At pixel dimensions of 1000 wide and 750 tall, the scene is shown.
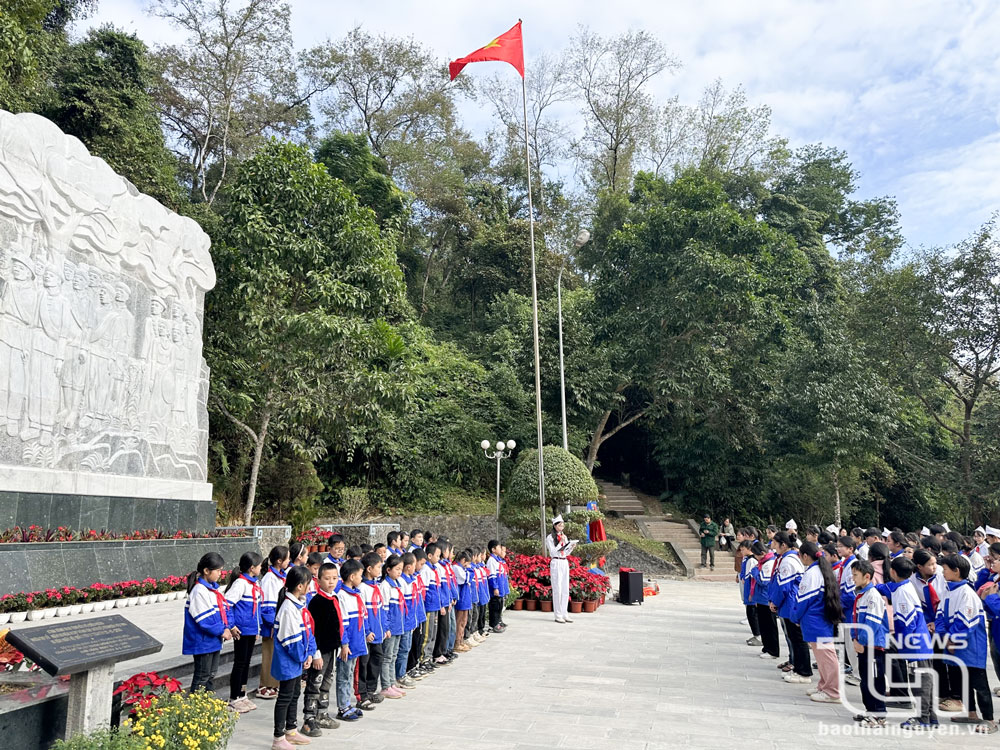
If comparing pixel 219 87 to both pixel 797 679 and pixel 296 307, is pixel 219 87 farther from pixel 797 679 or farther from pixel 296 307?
pixel 797 679

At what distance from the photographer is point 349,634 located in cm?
Result: 610

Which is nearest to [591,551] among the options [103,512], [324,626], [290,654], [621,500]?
[103,512]

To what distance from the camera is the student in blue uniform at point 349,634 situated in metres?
6.12

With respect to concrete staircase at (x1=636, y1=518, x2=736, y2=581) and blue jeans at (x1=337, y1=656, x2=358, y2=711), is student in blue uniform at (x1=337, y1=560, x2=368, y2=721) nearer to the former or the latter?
blue jeans at (x1=337, y1=656, x2=358, y2=711)

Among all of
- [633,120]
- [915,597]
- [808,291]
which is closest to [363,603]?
[915,597]

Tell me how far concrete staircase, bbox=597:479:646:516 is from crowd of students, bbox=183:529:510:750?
20.3 meters

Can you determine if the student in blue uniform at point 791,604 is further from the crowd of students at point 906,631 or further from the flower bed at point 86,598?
the flower bed at point 86,598

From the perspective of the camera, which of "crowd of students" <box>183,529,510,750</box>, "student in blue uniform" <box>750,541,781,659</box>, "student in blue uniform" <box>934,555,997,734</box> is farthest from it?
"student in blue uniform" <box>750,541,781,659</box>

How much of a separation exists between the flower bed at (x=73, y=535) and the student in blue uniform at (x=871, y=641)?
33.1 ft

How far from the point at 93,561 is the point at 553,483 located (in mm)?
9366

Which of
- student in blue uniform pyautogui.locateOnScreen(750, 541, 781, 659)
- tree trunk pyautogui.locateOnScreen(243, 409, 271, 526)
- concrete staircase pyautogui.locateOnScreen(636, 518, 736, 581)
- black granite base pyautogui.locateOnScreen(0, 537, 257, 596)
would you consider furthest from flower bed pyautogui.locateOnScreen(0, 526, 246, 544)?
concrete staircase pyautogui.locateOnScreen(636, 518, 736, 581)

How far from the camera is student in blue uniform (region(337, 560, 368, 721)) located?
6117 millimetres

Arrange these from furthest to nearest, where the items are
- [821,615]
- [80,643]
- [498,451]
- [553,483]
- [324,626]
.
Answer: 1. [498,451]
2. [553,483]
3. [821,615]
4. [324,626]
5. [80,643]

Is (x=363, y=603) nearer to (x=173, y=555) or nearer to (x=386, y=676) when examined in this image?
(x=386, y=676)
